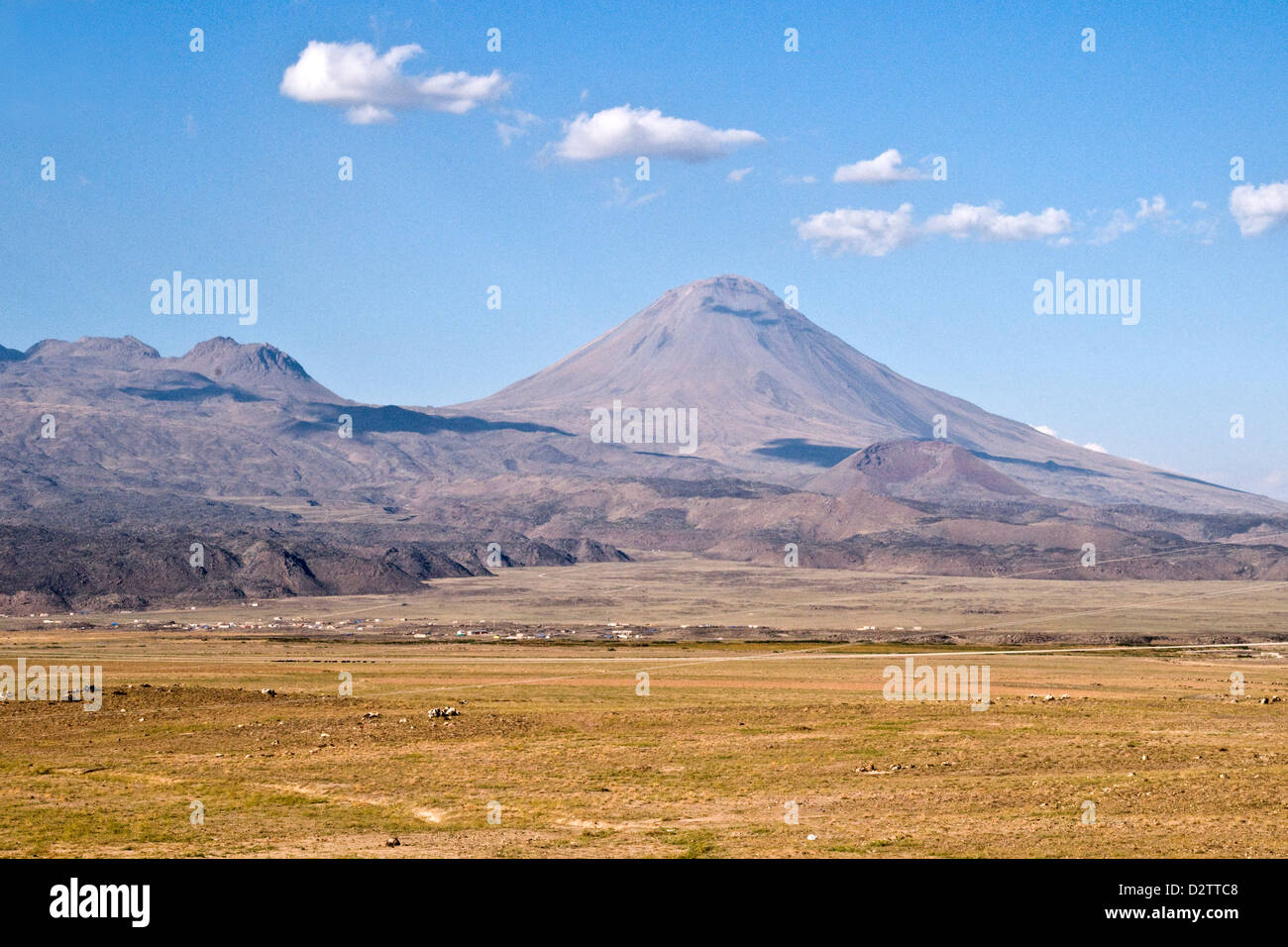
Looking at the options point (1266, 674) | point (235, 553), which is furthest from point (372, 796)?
point (235, 553)

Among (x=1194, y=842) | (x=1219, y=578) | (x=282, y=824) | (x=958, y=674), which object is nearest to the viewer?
(x=1194, y=842)

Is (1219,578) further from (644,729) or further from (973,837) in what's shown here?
(973,837)

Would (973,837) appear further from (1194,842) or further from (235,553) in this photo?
(235,553)

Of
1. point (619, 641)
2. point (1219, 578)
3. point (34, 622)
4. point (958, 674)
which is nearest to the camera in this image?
point (958, 674)

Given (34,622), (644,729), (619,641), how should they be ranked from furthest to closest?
(34,622) → (619,641) → (644,729)
